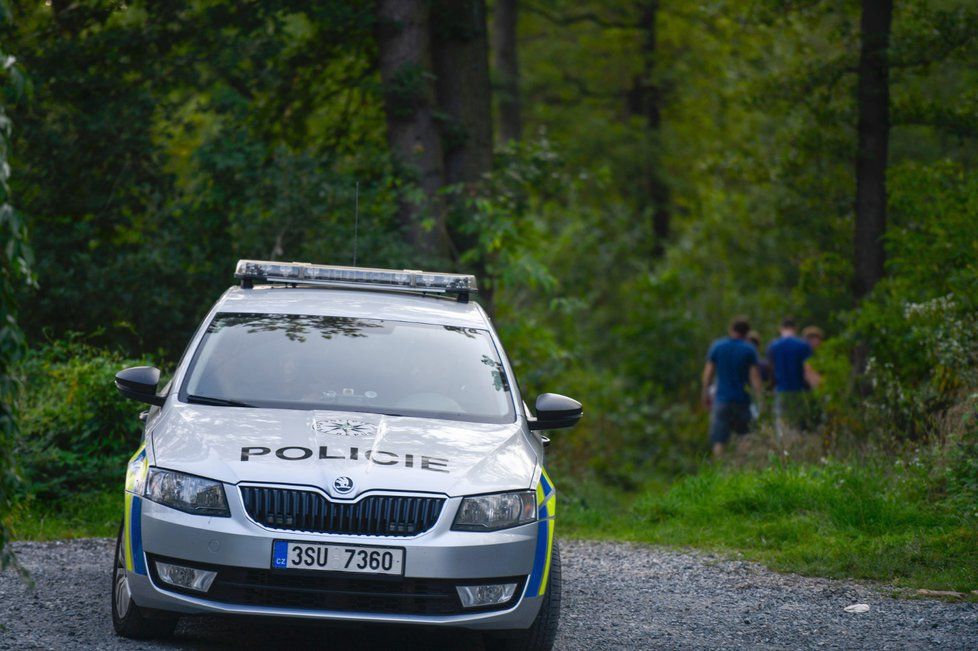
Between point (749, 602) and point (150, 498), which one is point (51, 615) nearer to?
point (150, 498)

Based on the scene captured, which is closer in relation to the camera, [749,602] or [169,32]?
[749,602]

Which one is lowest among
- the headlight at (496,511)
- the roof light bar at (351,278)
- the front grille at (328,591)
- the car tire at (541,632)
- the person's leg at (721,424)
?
the person's leg at (721,424)

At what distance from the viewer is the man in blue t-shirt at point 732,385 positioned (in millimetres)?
15695

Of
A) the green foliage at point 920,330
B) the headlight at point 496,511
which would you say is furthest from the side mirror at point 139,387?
the green foliage at point 920,330

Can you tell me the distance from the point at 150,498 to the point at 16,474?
3.51 feet

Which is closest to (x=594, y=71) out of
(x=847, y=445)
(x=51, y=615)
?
(x=847, y=445)

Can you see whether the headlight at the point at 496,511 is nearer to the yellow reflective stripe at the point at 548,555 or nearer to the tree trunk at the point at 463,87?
the yellow reflective stripe at the point at 548,555

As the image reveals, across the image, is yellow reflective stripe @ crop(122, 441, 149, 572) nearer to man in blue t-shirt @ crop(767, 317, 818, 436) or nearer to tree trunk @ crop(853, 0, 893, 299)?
man in blue t-shirt @ crop(767, 317, 818, 436)

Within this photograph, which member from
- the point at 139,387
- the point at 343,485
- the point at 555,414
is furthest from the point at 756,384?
the point at 343,485

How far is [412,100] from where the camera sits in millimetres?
14992

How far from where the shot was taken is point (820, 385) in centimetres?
1499

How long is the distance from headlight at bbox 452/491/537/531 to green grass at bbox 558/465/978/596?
3.30m

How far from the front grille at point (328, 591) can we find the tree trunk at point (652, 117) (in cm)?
2542

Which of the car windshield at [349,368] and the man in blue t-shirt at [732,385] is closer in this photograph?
the car windshield at [349,368]
